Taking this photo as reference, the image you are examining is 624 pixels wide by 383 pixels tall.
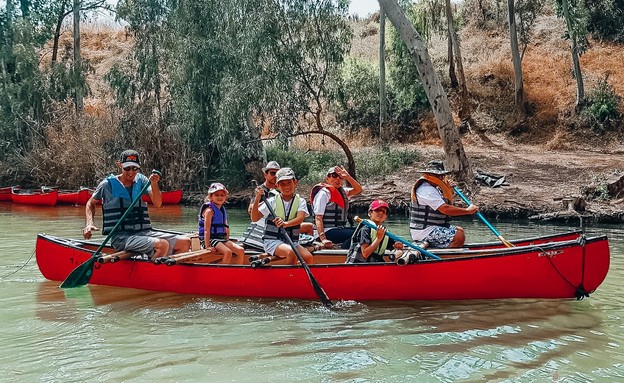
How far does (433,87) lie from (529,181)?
3.50 m

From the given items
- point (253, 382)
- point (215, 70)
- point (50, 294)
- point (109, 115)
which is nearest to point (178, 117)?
point (215, 70)

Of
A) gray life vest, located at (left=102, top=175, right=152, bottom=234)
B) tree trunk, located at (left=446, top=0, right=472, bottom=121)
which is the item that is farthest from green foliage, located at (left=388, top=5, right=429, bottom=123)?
gray life vest, located at (left=102, top=175, right=152, bottom=234)

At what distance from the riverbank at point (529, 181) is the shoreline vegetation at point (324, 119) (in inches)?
1.8

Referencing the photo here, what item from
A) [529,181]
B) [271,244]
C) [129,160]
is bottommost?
[271,244]

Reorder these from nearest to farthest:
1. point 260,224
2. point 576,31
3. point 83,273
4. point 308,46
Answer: point 83,273 → point 260,224 → point 308,46 → point 576,31

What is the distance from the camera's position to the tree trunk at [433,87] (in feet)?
54.2

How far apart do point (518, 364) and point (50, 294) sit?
213 inches

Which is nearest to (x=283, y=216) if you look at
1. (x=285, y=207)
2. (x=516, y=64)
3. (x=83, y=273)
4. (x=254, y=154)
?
(x=285, y=207)

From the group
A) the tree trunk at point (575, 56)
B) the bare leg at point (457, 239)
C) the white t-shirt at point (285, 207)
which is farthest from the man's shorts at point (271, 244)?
the tree trunk at point (575, 56)

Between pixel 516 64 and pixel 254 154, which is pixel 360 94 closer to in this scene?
pixel 516 64

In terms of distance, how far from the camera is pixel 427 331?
20.5 feet

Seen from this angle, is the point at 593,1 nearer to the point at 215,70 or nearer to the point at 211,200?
the point at 215,70

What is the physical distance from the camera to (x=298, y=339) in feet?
19.8

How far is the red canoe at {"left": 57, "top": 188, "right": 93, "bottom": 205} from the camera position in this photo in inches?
776
